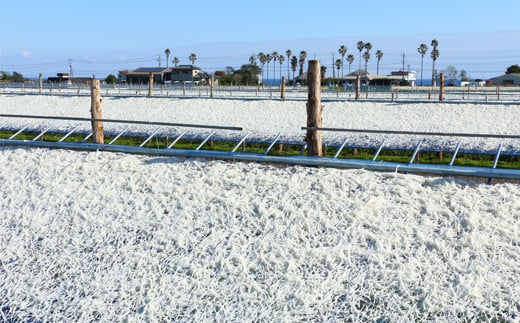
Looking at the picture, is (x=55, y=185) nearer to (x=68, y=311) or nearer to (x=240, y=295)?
(x=68, y=311)

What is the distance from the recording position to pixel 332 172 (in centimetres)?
679

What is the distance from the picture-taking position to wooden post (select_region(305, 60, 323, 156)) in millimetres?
7969

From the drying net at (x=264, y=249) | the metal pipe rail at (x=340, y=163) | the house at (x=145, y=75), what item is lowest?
the drying net at (x=264, y=249)

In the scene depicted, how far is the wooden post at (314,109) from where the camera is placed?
7969 mm

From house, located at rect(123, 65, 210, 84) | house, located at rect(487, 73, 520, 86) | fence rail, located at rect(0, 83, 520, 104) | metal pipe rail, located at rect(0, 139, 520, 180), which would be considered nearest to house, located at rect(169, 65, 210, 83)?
house, located at rect(123, 65, 210, 84)

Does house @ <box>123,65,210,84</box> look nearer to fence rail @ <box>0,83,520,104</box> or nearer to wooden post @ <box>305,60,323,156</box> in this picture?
fence rail @ <box>0,83,520,104</box>

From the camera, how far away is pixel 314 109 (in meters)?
8.00

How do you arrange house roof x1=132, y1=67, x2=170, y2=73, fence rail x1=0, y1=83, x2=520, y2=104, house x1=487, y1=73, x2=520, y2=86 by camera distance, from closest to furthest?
fence rail x1=0, y1=83, x2=520, y2=104 → house x1=487, y1=73, x2=520, y2=86 → house roof x1=132, y1=67, x2=170, y2=73

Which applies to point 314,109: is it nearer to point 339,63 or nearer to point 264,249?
point 264,249

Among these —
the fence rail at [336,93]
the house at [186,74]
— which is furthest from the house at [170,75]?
the fence rail at [336,93]

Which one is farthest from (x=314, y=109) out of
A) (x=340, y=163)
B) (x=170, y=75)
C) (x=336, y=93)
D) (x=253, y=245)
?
(x=170, y=75)

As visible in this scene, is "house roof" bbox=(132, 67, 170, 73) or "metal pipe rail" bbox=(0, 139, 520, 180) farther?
"house roof" bbox=(132, 67, 170, 73)

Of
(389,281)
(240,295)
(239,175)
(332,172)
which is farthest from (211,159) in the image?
(389,281)

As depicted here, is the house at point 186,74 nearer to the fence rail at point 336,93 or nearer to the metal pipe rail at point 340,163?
the fence rail at point 336,93
